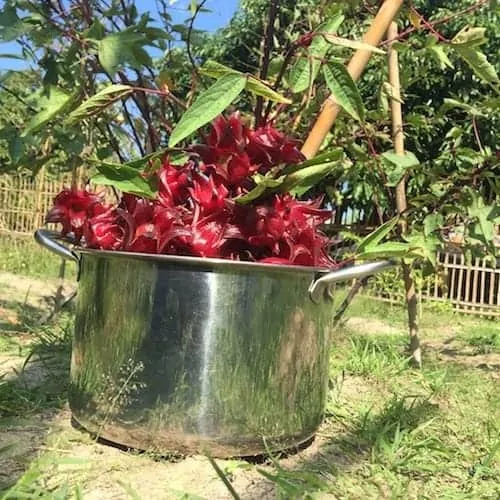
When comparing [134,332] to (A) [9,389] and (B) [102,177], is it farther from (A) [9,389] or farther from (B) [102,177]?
(A) [9,389]

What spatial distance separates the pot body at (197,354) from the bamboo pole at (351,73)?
330 millimetres

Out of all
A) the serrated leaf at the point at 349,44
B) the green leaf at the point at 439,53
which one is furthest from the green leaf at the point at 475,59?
the serrated leaf at the point at 349,44

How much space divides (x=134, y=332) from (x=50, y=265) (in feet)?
20.2

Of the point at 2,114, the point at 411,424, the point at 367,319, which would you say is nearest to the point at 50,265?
the point at 367,319

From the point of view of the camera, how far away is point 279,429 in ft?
3.66

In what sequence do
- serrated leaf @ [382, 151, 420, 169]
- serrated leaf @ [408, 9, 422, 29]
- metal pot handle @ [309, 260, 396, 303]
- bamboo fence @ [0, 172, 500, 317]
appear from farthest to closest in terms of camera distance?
bamboo fence @ [0, 172, 500, 317], serrated leaf @ [382, 151, 420, 169], serrated leaf @ [408, 9, 422, 29], metal pot handle @ [309, 260, 396, 303]

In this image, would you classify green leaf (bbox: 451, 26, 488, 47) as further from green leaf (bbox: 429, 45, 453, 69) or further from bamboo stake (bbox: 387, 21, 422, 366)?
bamboo stake (bbox: 387, 21, 422, 366)

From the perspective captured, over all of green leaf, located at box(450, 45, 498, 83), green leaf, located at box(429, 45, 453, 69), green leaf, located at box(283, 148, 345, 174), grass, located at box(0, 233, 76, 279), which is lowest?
grass, located at box(0, 233, 76, 279)

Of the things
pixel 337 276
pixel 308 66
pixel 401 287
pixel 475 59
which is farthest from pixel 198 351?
pixel 401 287

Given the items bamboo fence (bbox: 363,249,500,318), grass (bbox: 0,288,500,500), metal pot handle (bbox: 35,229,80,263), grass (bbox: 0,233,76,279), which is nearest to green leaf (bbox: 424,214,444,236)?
grass (bbox: 0,288,500,500)

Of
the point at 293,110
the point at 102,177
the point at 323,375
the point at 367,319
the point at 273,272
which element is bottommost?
the point at 367,319

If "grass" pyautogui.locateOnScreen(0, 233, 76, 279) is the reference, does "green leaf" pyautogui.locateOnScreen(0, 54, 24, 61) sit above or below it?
above

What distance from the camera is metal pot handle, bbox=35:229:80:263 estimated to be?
1.28 m

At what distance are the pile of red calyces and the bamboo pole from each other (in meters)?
0.20
